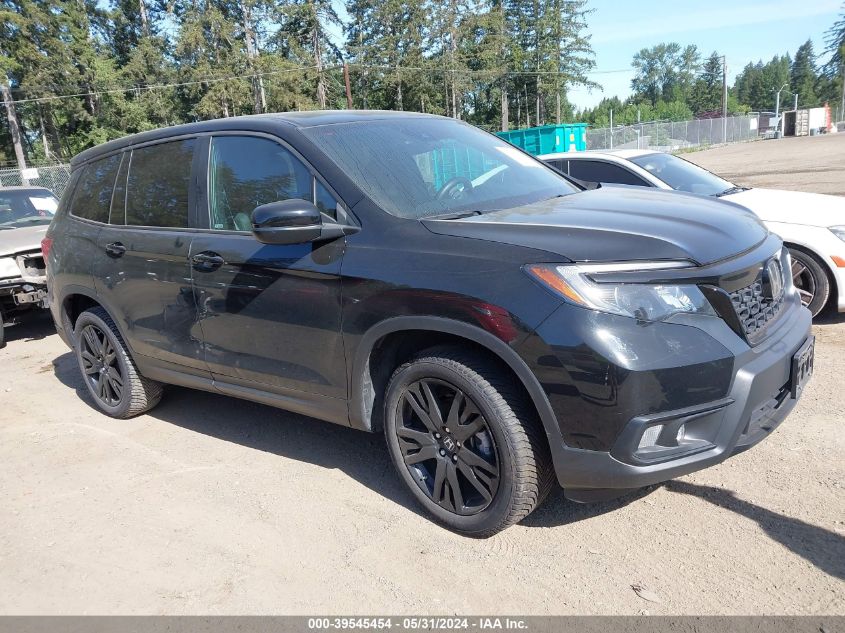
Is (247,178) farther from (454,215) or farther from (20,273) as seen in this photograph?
(20,273)

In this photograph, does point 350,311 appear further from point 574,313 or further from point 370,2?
point 370,2

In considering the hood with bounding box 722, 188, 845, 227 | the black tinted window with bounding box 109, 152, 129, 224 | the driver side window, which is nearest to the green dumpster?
the hood with bounding box 722, 188, 845, 227

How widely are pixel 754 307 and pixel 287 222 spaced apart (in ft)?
A: 6.59

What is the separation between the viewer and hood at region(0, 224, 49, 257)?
23.9 ft

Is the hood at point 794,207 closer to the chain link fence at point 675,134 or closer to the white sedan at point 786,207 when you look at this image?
the white sedan at point 786,207

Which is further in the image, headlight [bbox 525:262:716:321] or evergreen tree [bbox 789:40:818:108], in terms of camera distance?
evergreen tree [bbox 789:40:818:108]

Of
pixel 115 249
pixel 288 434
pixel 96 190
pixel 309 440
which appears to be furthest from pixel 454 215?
pixel 96 190

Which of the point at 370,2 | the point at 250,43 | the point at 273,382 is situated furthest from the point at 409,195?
the point at 370,2

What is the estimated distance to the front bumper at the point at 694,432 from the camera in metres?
2.48

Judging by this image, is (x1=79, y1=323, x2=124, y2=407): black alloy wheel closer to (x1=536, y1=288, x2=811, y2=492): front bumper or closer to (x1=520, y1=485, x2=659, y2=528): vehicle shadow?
(x1=520, y1=485, x2=659, y2=528): vehicle shadow

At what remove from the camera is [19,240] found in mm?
7441

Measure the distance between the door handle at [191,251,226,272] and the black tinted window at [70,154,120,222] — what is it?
1247 millimetres

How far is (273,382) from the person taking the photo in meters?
3.59

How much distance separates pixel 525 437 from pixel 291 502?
1432 mm
